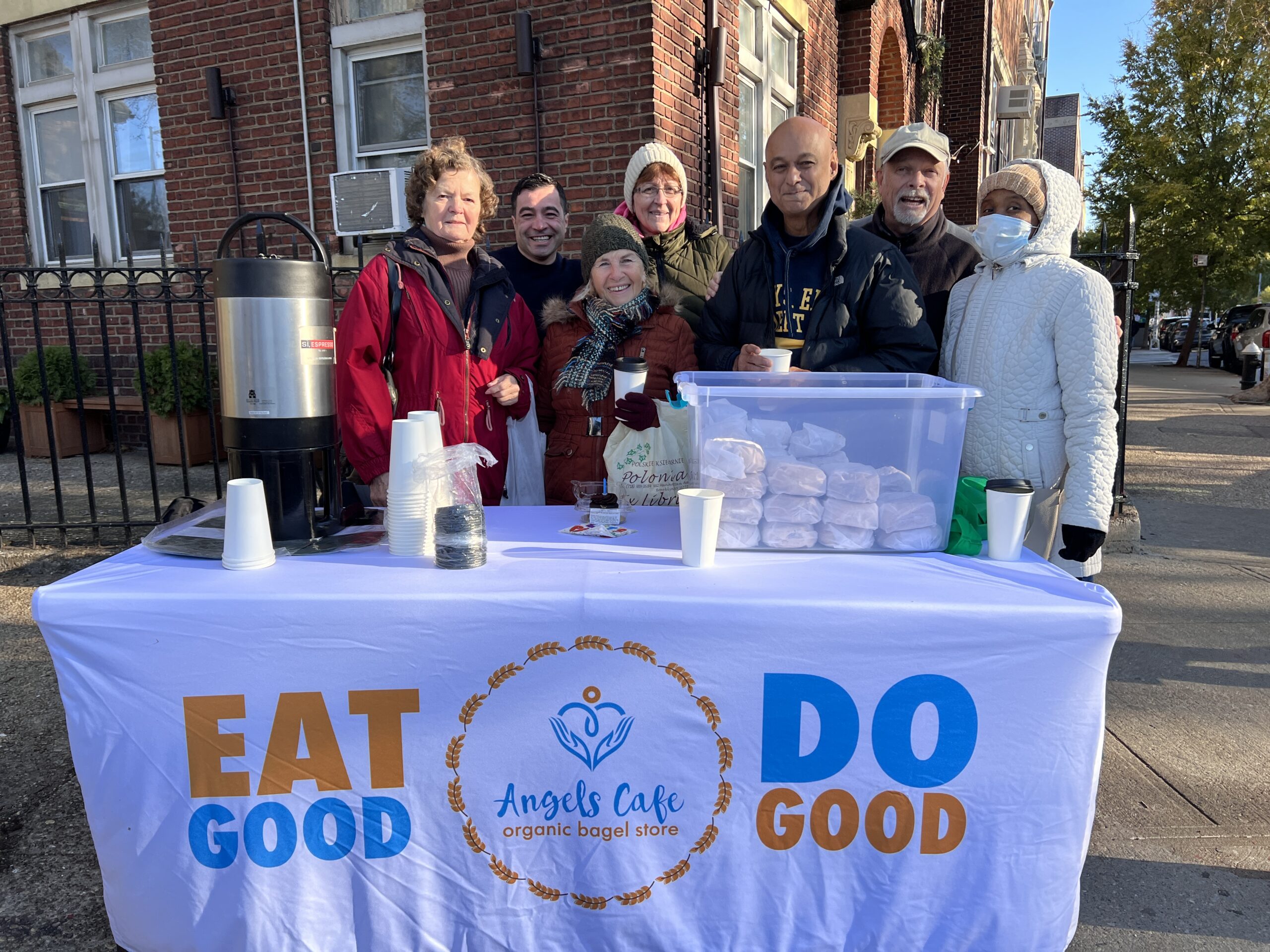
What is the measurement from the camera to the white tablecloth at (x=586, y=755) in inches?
74.6

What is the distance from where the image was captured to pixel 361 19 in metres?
6.70

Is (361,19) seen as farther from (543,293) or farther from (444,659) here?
(444,659)

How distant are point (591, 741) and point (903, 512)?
0.95 meters

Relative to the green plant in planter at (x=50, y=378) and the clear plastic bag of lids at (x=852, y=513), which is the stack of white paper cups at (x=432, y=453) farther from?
the green plant in planter at (x=50, y=378)

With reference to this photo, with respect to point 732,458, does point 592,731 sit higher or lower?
lower

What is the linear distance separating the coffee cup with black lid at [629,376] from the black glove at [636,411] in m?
0.03

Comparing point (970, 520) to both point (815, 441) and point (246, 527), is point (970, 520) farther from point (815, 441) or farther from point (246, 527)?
point (246, 527)

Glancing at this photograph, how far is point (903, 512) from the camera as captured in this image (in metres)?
2.13

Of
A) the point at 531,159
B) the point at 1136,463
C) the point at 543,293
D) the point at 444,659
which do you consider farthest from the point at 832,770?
the point at 1136,463

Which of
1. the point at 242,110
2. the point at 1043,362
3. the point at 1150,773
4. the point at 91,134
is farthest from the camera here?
the point at 91,134

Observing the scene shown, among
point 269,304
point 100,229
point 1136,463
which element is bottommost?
point 1136,463

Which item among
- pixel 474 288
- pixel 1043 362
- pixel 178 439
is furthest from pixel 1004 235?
pixel 178 439

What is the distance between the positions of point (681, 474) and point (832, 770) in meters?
1.00

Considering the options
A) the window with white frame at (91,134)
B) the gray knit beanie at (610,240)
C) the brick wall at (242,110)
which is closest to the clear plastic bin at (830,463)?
the gray knit beanie at (610,240)
